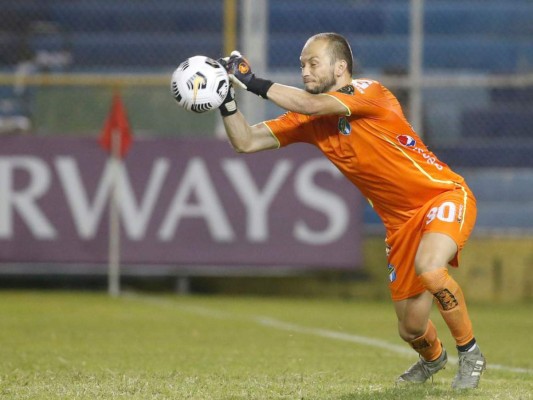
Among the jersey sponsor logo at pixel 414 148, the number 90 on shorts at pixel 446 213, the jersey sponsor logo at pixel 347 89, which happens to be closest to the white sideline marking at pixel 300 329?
the number 90 on shorts at pixel 446 213

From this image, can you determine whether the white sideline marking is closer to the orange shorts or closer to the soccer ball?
the orange shorts

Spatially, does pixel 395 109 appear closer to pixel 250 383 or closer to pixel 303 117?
pixel 303 117

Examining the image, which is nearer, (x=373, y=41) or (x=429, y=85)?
(x=429, y=85)

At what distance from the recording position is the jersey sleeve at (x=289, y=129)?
7.01 metres

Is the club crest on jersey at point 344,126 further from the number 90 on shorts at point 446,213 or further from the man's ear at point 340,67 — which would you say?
the number 90 on shorts at point 446,213

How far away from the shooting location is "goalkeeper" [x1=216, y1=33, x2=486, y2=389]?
21.1 feet

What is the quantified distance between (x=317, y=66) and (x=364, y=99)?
0.32 meters

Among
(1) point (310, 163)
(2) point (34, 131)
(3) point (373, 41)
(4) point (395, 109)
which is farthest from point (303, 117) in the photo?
(3) point (373, 41)

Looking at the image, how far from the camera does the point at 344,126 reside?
6.79 m

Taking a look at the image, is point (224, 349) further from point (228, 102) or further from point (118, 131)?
point (118, 131)

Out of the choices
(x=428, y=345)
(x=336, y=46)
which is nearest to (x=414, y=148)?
(x=336, y=46)

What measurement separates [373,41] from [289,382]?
10247mm

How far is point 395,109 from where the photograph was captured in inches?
269

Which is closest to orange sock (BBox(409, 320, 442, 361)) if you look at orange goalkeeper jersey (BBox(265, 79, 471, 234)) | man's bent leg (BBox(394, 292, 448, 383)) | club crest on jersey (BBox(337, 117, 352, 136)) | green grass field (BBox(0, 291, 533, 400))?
man's bent leg (BBox(394, 292, 448, 383))
